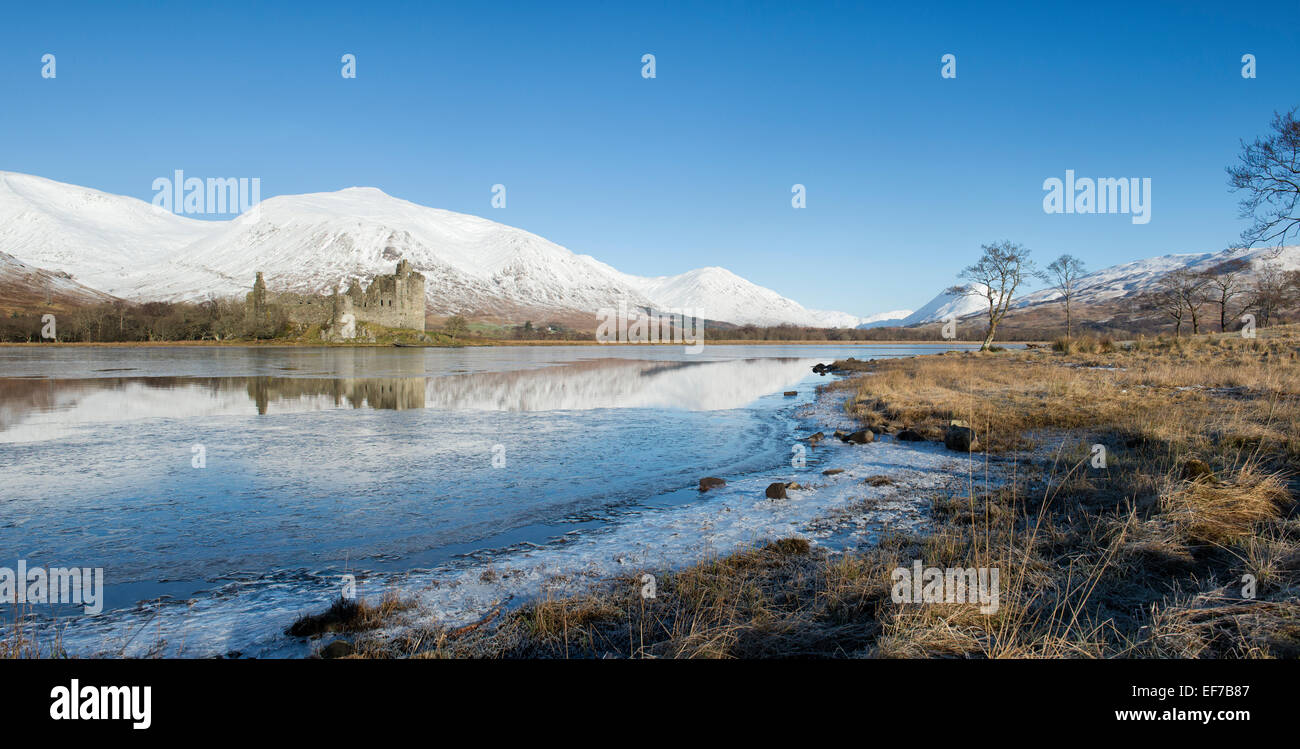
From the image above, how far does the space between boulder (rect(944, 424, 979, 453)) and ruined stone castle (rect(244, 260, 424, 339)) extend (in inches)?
3377

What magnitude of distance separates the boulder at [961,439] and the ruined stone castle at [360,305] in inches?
3377

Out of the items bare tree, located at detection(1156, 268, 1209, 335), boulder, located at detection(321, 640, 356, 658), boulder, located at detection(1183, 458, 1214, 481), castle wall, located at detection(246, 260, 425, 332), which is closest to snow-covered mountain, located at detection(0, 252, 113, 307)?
castle wall, located at detection(246, 260, 425, 332)

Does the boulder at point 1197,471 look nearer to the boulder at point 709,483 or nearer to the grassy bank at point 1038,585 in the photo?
the grassy bank at point 1038,585

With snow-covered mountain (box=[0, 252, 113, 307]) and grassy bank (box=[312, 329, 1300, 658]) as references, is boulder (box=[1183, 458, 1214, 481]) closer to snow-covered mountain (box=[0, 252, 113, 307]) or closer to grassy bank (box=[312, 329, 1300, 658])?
grassy bank (box=[312, 329, 1300, 658])

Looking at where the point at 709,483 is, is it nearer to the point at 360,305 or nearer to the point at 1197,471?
the point at 1197,471

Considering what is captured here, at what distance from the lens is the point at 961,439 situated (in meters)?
12.2

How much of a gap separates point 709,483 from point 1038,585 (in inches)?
218

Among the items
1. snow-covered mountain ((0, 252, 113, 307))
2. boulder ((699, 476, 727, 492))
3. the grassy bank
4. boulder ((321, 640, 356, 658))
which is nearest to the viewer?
the grassy bank

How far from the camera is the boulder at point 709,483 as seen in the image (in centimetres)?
975

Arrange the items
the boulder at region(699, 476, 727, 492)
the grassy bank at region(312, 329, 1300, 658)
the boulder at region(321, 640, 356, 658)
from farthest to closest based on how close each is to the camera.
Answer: the boulder at region(699, 476, 727, 492)
the boulder at region(321, 640, 356, 658)
the grassy bank at region(312, 329, 1300, 658)

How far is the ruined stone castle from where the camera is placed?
84.8m

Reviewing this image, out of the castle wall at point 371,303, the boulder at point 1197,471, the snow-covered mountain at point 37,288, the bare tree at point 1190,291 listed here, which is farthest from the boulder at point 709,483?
the snow-covered mountain at point 37,288
